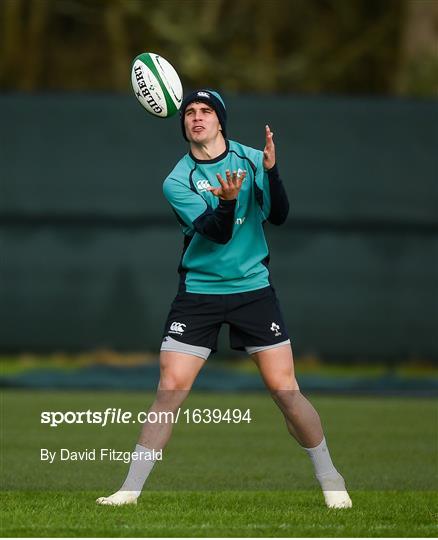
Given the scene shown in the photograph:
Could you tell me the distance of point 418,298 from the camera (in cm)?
1648

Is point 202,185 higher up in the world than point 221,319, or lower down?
higher up

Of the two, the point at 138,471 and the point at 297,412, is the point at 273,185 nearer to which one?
the point at 297,412

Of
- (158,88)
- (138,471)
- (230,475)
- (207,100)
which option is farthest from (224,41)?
(138,471)

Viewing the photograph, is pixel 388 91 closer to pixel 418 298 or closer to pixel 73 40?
pixel 73 40

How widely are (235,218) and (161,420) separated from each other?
1.15 m

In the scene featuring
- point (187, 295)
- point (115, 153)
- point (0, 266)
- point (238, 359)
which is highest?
point (187, 295)

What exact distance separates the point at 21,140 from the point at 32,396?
12.7 ft

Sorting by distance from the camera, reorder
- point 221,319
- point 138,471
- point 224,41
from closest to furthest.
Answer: point 138,471
point 221,319
point 224,41

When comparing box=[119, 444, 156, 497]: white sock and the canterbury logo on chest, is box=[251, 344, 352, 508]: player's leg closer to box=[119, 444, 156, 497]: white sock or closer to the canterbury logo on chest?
box=[119, 444, 156, 497]: white sock

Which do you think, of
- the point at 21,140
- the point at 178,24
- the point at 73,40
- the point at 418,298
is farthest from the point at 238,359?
the point at 73,40

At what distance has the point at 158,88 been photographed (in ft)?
25.5

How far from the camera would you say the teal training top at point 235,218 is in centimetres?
729

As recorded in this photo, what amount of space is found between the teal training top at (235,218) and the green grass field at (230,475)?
1.25 metres

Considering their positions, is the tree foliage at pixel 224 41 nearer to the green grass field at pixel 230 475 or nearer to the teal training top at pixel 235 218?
the green grass field at pixel 230 475
